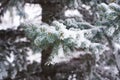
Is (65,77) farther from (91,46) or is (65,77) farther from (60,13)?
(91,46)

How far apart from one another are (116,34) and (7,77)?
4.41ft

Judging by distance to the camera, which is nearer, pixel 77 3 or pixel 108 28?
pixel 108 28

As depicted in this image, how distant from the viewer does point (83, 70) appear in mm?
2787

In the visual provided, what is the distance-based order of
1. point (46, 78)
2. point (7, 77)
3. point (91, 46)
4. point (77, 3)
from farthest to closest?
1. point (46, 78)
2. point (7, 77)
3. point (77, 3)
4. point (91, 46)

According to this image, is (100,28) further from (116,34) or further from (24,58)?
(24,58)

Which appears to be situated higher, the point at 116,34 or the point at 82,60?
the point at 116,34

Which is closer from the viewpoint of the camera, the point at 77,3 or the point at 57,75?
the point at 77,3

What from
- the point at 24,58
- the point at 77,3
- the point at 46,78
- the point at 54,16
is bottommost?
the point at 46,78

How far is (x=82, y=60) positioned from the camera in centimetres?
286

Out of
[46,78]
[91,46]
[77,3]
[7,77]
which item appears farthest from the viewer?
[46,78]

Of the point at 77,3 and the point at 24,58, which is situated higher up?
the point at 77,3

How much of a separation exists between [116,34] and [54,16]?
116cm

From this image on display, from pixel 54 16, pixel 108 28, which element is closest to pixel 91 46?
pixel 108 28

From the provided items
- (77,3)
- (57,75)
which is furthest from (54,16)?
(57,75)
